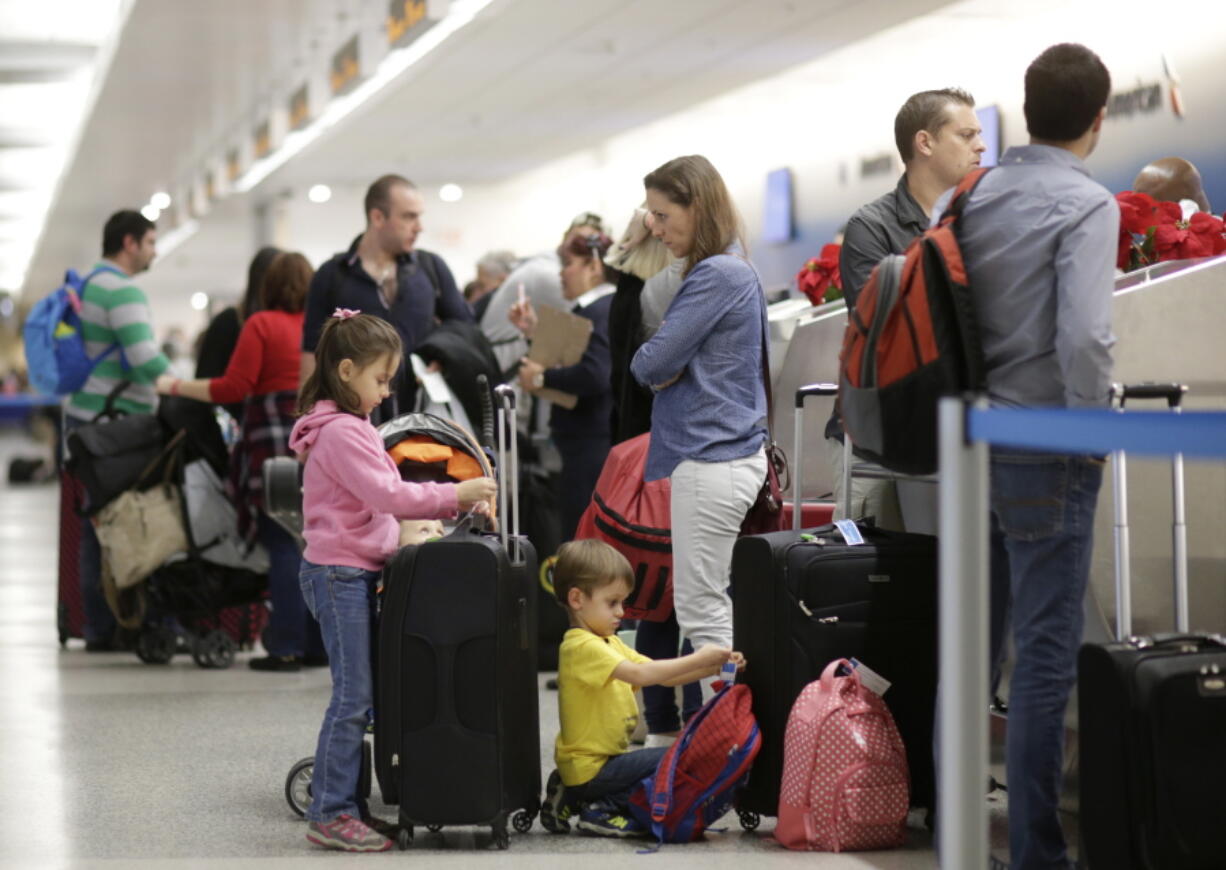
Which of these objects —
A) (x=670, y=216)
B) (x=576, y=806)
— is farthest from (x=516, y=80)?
(x=576, y=806)

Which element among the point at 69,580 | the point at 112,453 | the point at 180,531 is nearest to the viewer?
the point at 180,531

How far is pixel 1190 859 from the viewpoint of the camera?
9.44 ft

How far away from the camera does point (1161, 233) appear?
385 cm

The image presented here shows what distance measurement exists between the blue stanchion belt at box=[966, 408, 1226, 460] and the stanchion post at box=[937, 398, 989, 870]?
4 centimetres

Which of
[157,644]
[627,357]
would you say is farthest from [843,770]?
[157,644]

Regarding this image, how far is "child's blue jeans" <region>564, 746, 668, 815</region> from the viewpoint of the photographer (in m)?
3.74

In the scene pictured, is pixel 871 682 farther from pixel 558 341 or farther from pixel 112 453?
pixel 112 453

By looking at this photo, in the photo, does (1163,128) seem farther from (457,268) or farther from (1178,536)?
(457,268)

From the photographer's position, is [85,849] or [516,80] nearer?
[85,849]

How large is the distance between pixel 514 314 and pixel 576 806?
2584mm

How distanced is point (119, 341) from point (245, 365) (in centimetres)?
80

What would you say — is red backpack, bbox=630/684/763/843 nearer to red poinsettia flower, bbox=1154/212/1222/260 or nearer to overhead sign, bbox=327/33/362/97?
red poinsettia flower, bbox=1154/212/1222/260

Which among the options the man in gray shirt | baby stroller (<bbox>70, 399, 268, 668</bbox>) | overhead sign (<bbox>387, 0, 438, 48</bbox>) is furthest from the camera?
overhead sign (<bbox>387, 0, 438, 48</bbox>)

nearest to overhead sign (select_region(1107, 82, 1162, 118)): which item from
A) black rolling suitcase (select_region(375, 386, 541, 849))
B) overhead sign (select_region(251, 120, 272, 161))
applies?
black rolling suitcase (select_region(375, 386, 541, 849))
